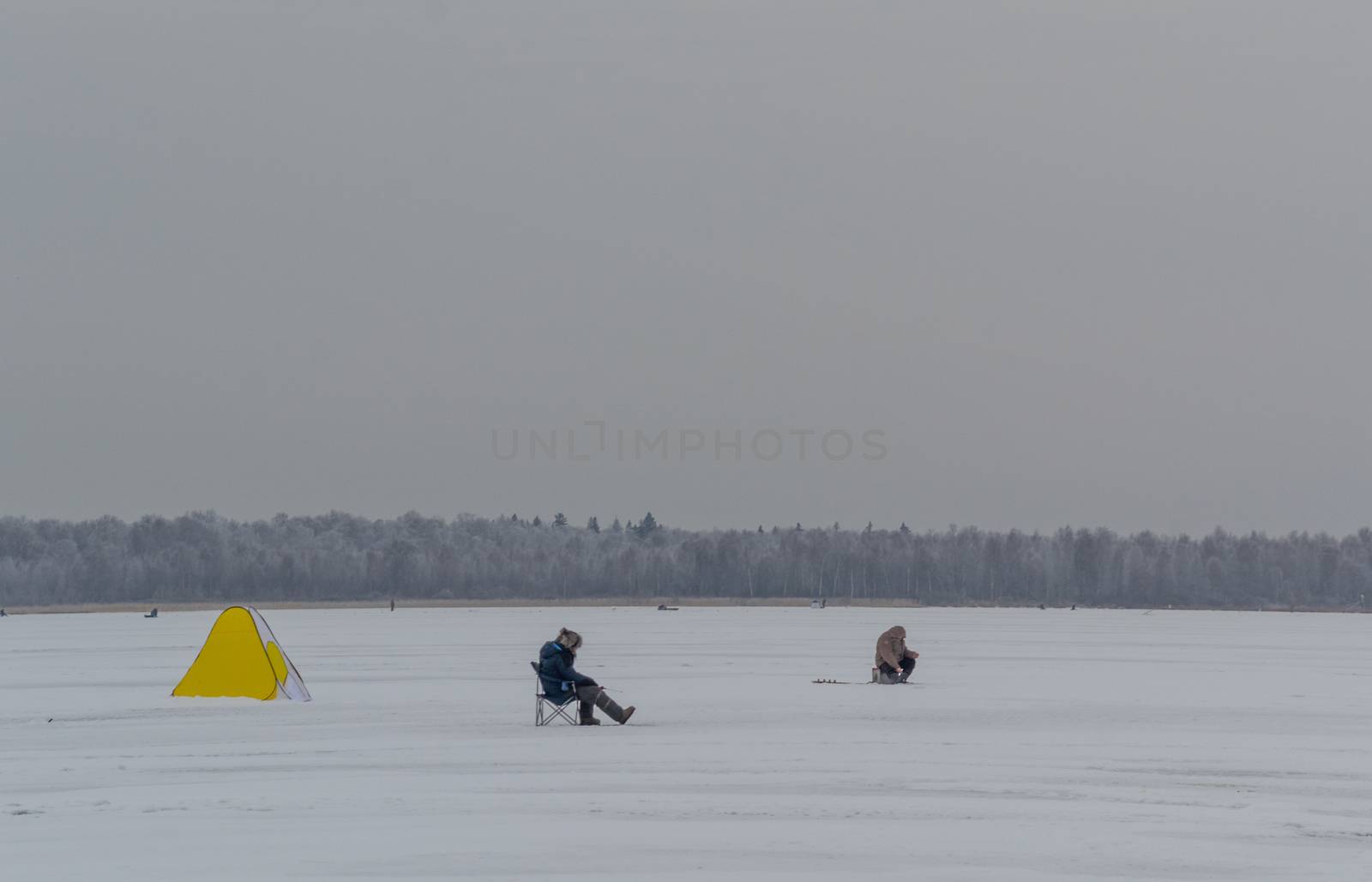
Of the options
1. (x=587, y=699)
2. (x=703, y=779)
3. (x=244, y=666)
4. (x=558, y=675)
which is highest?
(x=558, y=675)

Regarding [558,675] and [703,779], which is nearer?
[703,779]

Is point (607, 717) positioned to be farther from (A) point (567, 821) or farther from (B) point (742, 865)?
(B) point (742, 865)

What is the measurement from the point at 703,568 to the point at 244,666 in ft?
425

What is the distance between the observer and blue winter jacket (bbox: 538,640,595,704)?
648 inches

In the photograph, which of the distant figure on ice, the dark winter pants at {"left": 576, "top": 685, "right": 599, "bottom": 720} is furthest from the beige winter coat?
the dark winter pants at {"left": 576, "top": 685, "right": 599, "bottom": 720}

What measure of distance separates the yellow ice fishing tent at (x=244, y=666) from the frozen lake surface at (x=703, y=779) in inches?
13.1

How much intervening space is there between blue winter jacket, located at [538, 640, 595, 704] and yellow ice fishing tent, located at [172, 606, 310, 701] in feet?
13.8

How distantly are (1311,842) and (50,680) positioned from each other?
1964 centimetres

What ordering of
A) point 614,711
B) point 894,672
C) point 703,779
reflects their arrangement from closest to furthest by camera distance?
point 703,779
point 614,711
point 894,672

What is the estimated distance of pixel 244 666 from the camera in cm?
1945

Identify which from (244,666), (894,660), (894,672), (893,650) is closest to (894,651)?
(893,650)

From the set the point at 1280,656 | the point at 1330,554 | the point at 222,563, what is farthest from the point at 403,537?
the point at 1280,656

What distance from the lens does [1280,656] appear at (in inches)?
1267

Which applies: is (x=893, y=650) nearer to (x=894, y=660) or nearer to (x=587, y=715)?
(x=894, y=660)
